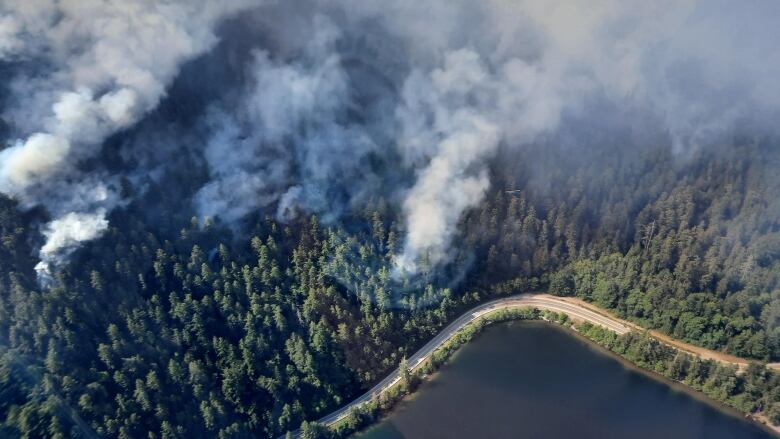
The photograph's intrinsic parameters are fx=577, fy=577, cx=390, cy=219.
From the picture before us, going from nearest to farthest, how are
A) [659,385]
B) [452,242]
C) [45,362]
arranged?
[45,362] < [659,385] < [452,242]

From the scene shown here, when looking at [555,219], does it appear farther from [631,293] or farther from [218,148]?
[218,148]

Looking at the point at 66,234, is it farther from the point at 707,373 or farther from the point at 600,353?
the point at 707,373

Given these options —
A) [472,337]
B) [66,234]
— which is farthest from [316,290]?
[66,234]

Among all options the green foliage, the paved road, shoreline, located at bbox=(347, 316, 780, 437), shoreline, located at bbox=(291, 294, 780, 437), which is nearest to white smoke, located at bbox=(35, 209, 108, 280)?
shoreline, located at bbox=(291, 294, 780, 437)

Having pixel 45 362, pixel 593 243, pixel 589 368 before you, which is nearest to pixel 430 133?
pixel 593 243

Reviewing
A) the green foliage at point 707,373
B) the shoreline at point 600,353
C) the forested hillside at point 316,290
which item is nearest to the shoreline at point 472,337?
the shoreline at point 600,353

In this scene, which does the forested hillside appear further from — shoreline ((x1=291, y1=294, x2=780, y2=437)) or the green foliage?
the green foliage
